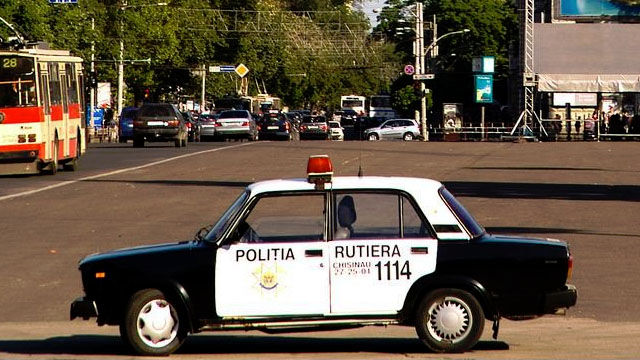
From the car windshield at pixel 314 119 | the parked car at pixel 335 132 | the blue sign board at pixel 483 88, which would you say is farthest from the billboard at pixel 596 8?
the parked car at pixel 335 132

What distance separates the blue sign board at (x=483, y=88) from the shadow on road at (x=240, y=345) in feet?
255

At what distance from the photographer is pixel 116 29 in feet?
300

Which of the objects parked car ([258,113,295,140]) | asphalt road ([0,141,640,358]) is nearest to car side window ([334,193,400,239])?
asphalt road ([0,141,640,358])

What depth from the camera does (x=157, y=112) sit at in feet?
188

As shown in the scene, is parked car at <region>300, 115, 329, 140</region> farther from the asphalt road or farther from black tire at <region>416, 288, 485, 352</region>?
black tire at <region>416, 288, 485, 352</region>

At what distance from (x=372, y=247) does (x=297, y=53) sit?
121 meters

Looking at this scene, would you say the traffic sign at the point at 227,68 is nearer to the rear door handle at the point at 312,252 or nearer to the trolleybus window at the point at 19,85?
the trolleybus window at the point at 19,85

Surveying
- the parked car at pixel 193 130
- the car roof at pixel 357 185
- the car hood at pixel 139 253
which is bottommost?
the parked car at pixel 193 130

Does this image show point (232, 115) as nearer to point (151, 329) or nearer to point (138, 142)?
point (138, 142)

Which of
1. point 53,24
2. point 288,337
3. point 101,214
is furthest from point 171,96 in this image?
point 288,337

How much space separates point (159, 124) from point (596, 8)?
33.7 meters

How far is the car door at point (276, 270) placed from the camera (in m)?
10.9

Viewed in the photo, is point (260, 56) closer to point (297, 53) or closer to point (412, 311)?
point (297, 53)

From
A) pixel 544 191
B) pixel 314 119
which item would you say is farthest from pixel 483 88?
pixel 544 191
